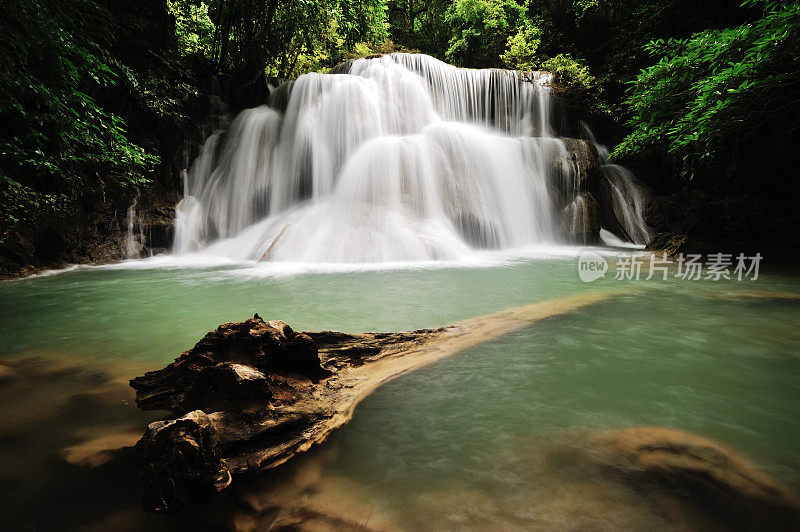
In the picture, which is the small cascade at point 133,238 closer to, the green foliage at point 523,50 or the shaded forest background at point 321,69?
the shaded forest background at point 321,69

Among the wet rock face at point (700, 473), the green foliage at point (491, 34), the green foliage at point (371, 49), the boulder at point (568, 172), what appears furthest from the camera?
the green foliage at point (371, 49)

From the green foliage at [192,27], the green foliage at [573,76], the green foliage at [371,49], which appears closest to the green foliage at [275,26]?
the green foliage at [192,27]

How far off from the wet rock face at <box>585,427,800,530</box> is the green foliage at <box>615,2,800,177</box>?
5927mm

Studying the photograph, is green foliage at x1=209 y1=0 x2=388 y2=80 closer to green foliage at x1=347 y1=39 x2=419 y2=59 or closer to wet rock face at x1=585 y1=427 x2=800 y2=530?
green foliage at x1=347 y1=39 x2=419 y2=59

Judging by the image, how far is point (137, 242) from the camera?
32.5 ft

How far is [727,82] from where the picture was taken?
19.1 feet

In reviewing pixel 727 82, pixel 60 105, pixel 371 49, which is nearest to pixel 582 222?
pixel 727 82

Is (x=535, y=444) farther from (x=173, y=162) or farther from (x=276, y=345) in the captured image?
(x=173, y=162)

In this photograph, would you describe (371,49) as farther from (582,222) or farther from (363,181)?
(582,222)

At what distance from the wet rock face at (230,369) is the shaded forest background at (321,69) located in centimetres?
445

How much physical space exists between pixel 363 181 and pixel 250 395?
375 inches

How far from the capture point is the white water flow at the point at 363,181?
9344mm

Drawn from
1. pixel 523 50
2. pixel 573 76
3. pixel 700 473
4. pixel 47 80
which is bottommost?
pixel 700 473

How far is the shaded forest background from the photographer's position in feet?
17.7
